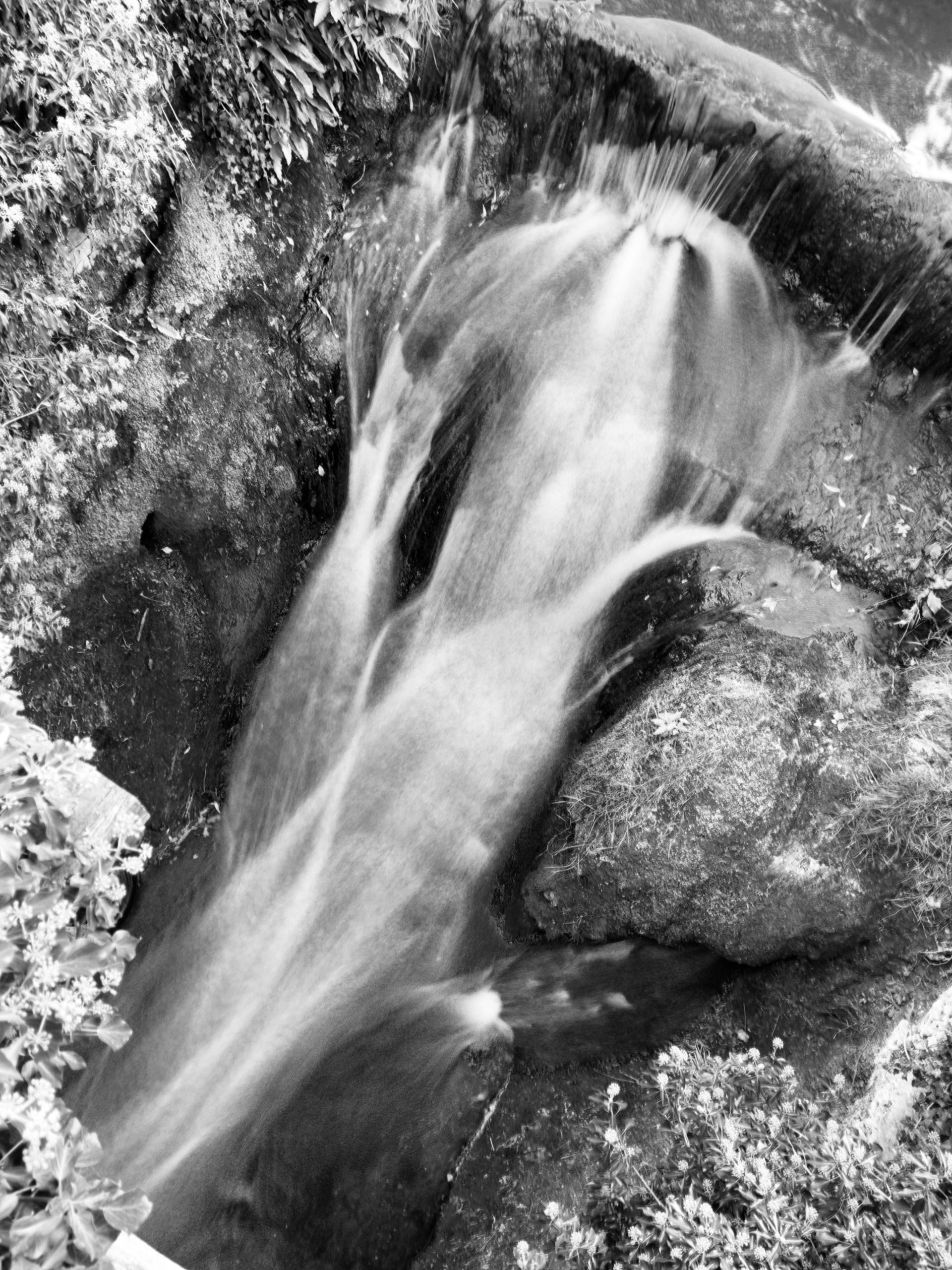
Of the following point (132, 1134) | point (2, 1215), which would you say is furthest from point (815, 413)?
point (132, 1134)

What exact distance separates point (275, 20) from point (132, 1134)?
26.9ft

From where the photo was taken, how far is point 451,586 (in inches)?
275

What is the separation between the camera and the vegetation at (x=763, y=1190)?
12.2 ft

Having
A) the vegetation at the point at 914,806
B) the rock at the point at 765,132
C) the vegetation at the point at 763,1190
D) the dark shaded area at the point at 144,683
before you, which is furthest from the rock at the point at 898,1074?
the dark shaded area at the point at 144,683

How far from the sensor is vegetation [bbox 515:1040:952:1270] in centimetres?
371

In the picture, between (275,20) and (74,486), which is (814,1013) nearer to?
(74,486)

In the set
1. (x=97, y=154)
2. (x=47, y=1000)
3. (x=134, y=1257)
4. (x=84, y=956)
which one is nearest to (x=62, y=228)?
(x=97, y=154)

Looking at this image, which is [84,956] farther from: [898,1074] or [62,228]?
[898,1074]

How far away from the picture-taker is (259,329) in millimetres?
6289

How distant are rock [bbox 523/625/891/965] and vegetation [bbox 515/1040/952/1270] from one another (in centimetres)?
114

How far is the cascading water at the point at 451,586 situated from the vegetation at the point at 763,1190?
6.49 ft

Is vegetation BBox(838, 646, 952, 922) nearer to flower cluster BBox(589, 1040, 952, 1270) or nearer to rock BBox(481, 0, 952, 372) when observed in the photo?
flower cluster BBox(589, 1040, 952, 1270)

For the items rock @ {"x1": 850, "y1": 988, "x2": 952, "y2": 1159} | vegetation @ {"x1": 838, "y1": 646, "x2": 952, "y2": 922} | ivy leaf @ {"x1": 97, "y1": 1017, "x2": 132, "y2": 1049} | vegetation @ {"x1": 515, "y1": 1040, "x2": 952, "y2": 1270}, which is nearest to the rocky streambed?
vegetation @ {"x1": 838, "y1": 646, "x2": 952, "y2": 922}

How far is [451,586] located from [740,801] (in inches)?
114
